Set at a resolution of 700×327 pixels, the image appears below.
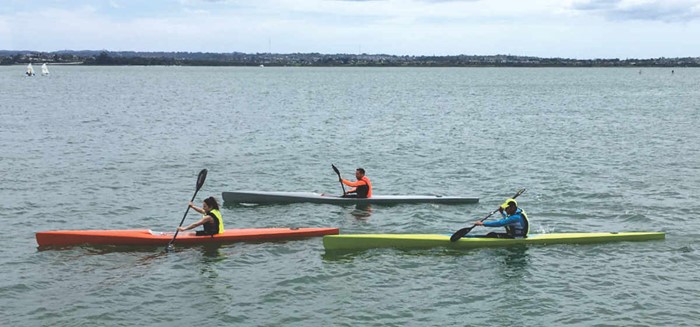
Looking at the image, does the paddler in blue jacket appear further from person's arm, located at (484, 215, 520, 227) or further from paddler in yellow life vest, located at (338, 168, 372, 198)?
paddler in yellow life vest, located at (338, 168, 372, 198)

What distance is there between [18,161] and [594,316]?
2689cm

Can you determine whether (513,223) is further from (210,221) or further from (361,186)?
(210,221)

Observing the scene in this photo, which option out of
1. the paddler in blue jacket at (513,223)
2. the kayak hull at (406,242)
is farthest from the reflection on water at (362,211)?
the paddler in blue jacket at (513,223)

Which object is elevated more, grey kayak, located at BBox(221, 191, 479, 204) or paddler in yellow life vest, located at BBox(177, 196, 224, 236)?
paddler in yellow life vest, located at BBox(177, 196, 224, 236)

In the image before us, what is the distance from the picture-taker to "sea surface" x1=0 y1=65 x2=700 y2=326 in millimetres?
14695

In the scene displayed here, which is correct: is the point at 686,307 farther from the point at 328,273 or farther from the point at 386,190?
the point at 386,190

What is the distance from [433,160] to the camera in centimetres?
3506

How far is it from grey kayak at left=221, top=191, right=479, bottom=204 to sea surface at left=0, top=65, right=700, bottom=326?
0.31 metres

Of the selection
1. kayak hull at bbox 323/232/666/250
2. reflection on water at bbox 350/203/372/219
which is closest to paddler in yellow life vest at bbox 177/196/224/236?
kayak hull at bbox 323/232/666/250

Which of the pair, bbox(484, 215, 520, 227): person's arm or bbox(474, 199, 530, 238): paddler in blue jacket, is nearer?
bbox(484, 215, 520, 227): person's arm

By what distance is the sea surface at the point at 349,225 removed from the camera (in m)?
14.7

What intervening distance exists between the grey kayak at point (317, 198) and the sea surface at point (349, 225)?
0.31m

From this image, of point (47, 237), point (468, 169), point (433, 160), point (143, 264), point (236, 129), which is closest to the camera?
point (143, 264)

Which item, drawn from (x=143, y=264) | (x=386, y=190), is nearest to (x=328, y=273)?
(x=143, y=264)
